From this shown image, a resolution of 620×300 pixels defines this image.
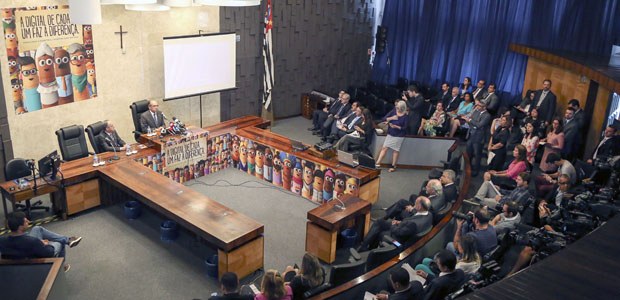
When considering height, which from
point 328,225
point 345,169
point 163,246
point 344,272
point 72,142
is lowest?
point 163,246

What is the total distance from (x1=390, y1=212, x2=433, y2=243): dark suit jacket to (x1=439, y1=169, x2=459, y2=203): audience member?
2.28 ft

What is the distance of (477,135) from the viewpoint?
30.9ft

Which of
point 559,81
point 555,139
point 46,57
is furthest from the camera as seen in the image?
point 559,81

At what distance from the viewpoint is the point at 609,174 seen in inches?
271

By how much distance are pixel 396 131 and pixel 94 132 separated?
16.2 ft

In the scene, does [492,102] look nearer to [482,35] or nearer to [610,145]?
[482,35]

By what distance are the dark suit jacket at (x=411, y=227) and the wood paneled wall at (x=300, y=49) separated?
6.23 meters

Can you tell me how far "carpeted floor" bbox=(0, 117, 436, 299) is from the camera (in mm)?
6177

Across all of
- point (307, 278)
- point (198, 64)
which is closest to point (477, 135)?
point (198, 64)

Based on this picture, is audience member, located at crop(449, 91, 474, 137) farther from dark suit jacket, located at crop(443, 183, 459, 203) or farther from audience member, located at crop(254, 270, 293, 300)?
audience member, located at crop(254, 270, 293, 300)

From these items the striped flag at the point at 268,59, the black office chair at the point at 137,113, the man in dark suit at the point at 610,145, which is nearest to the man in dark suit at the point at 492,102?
the man in dark suit at the point at 610,145

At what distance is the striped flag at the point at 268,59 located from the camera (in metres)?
10.9

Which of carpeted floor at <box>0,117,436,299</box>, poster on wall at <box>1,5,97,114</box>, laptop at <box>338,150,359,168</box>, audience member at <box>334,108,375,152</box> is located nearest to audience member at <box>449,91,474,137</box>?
audience member at <box>334,108,375,152</box>

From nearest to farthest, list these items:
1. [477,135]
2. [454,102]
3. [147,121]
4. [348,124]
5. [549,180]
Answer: [549,180], [147,121], [477,135], [348,124], [454,102]
